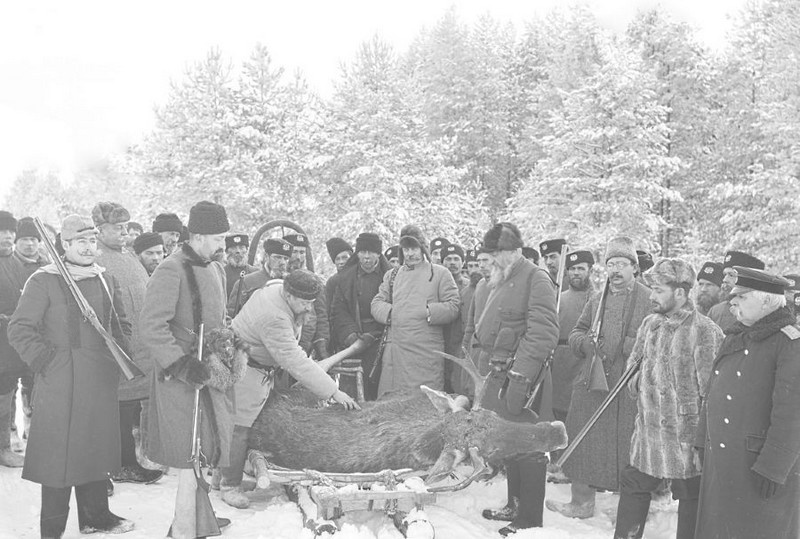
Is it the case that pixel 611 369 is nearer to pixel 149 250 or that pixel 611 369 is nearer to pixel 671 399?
pixel 671 399

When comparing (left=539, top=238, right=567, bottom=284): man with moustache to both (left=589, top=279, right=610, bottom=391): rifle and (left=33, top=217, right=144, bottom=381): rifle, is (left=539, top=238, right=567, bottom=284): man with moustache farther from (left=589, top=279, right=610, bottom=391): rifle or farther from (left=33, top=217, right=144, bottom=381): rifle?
(left=33, top=217, right=144, bottom=381): rifle

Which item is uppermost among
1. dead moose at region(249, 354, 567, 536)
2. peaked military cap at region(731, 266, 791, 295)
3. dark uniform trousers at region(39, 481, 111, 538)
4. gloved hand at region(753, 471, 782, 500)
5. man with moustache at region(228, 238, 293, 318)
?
peaked military cap at region(731, 266, 791, 295)

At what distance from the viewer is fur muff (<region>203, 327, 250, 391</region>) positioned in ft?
14.0

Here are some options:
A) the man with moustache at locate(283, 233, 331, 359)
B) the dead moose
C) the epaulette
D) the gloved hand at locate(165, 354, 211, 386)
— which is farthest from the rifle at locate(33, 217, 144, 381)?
the epaulette

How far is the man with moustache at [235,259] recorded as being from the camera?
791 cm

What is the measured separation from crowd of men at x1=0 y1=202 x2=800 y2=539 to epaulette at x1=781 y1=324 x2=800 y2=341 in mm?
11

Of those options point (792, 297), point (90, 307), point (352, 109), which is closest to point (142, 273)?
point (90, 307)

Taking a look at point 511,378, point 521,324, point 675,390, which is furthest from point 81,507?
point 675,390

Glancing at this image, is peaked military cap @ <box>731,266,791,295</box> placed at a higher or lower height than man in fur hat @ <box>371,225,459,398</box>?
higher

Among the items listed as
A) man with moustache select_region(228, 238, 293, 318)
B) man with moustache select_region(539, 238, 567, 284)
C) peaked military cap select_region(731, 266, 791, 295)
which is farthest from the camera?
man with moustache select_region(539, 238, 567, 284)

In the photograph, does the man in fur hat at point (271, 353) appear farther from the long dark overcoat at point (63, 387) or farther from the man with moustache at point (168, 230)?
the man with moustache at point (168, 230)

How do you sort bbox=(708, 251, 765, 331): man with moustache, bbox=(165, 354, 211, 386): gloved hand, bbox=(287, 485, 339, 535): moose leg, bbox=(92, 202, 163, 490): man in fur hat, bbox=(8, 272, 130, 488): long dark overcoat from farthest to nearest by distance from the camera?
bbox=(92, 202, 163, 490): man in fur hat
bbox=(708, 251, 765, 331): man with moustache
bbox=(8, 272, 130, 488): long dark overcoat
bbox=(165, 354, 211, 386): gloved hand
bbox=(287, 485, 339, 535): moose leg

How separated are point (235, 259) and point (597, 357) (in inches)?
181

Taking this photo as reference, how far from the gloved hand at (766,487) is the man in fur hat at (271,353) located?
2782mm
